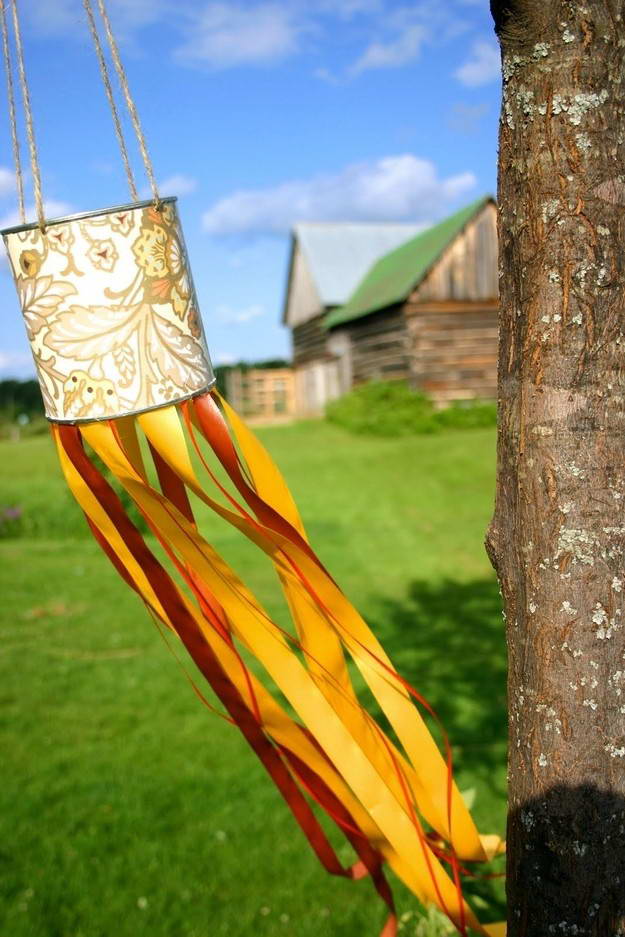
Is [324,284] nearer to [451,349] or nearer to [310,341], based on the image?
[310,341]

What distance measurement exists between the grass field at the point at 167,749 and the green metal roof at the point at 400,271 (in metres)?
11.4

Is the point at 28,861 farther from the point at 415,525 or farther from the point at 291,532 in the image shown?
the point at 415,525

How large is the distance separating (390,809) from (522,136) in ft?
4.67

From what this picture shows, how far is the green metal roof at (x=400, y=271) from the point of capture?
22.0 m

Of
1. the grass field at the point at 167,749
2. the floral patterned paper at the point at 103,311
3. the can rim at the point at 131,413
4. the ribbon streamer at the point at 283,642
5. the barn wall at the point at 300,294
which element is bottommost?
the grass field at the point at 167,749

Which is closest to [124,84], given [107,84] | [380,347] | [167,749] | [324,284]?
[107,84]

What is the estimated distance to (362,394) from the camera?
2255cm

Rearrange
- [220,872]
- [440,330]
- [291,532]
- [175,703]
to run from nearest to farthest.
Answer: [291,532] < [220,872] < [175,703] < [440,330]

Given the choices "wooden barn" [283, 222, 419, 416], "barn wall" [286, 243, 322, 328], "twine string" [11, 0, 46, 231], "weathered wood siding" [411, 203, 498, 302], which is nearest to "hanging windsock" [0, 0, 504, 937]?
"twine string" [11, 0, 46, 231]

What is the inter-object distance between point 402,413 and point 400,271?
4.80 m

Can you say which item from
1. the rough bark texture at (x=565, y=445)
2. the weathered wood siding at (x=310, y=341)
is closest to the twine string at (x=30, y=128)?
the rough bark texture at (x=565, y=445)

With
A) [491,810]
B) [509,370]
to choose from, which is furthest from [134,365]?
[491,810]

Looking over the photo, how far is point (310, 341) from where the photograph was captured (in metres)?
28.5

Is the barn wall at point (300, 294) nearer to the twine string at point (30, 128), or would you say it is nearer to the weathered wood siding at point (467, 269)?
the weathered wood siding at point (467, 269)
